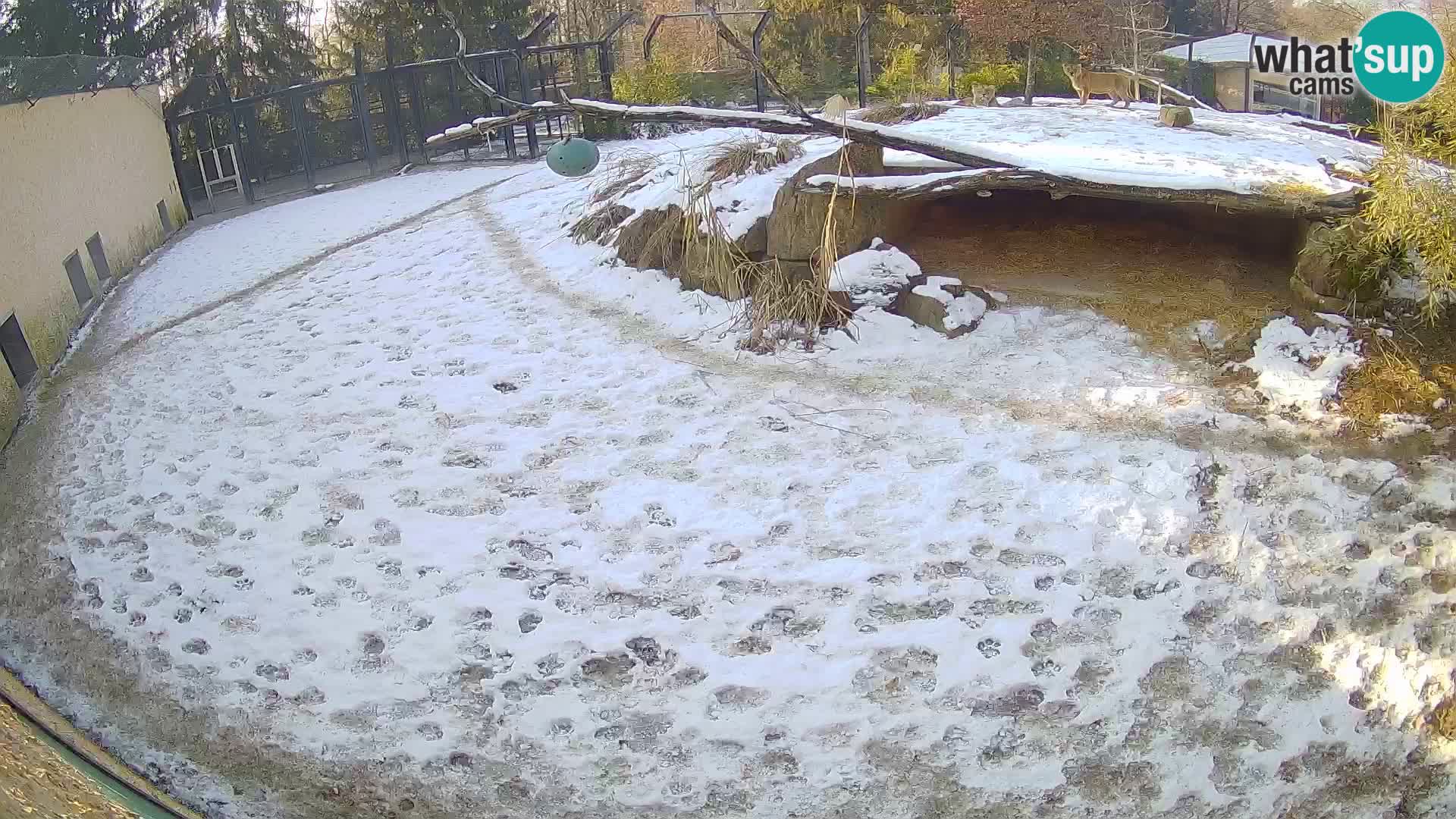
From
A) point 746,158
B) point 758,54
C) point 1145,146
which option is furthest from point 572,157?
point 758,54

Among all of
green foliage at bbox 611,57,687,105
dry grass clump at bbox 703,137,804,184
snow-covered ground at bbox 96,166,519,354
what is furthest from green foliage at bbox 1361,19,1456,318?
green foliage at bbox 611,57,687,105

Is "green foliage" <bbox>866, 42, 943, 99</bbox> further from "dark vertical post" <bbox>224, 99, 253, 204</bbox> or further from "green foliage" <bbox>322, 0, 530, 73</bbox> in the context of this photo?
"dark vertical post" <bbox>224, 99, 253, 204</bbox>

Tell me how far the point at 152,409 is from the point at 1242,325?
6.22 metres

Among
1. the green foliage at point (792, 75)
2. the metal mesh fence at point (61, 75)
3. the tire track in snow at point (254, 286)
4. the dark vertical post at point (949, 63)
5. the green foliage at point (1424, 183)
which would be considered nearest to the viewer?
the green foliage at point (1424, 183)

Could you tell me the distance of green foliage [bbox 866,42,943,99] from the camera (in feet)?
45.2

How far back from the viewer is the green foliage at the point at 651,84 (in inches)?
514

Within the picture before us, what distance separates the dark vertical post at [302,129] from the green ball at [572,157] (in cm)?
856

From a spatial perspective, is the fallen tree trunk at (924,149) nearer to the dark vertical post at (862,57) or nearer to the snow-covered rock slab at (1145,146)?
the snow-covered rock slab at (1145,146)

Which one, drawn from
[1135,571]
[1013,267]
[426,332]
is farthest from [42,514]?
[1013,267]

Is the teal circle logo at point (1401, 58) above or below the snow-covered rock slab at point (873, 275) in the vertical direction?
above

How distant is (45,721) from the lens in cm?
324

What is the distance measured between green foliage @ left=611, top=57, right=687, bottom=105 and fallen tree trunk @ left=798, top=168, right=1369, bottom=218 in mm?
7382

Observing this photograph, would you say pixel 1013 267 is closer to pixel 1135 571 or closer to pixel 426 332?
pixel 1135 571

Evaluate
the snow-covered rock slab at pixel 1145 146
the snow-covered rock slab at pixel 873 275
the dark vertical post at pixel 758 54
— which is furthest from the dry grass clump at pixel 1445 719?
the dark vertical post at pixel 758 54
